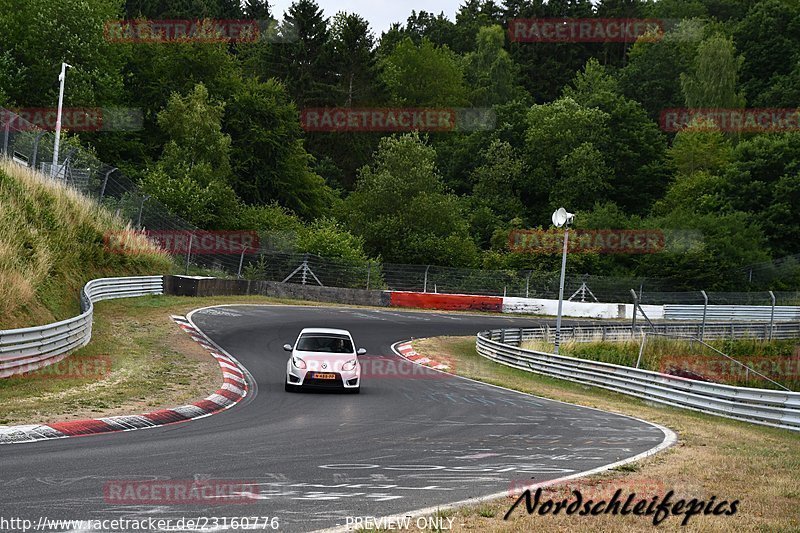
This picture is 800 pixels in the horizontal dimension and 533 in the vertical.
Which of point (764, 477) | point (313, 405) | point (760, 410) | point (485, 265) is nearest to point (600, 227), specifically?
point (485, 265)

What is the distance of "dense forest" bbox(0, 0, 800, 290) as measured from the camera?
60.8 metres

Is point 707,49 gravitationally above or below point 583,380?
above

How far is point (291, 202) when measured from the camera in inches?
2844

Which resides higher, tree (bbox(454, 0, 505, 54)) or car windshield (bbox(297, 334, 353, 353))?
tree (bbox(454, 0, 505, 54))

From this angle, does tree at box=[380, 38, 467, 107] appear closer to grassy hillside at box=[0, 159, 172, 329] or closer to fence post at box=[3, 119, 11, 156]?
grassy hillside at box=[0, 159, 172, 329]

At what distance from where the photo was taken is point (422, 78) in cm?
10225

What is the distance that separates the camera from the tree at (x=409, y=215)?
2373 inches

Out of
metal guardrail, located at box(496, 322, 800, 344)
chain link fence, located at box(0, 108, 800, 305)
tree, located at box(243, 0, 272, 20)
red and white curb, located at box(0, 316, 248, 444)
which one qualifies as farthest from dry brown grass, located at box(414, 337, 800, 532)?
tree, located at box(243, 0, 272, 20)

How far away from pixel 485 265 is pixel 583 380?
4057 centimetres

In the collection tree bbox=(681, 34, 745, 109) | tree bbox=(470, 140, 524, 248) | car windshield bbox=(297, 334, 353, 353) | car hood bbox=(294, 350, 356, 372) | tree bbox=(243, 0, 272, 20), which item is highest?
tree bbox=(243, 0, 272, 20)

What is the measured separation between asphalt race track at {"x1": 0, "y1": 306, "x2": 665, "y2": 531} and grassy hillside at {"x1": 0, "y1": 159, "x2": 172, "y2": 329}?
242 inches

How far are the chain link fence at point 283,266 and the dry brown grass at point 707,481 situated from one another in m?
19.1

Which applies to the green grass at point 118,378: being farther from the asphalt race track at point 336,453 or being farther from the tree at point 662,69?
the tree at point 662,69

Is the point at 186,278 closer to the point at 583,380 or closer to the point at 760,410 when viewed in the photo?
the point at 583,380
